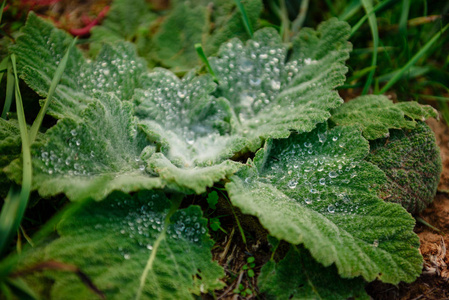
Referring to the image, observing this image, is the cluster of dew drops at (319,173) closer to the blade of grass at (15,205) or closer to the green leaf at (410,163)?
the green leaf at (410,163)

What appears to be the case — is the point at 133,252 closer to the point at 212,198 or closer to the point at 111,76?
the point at 212,198

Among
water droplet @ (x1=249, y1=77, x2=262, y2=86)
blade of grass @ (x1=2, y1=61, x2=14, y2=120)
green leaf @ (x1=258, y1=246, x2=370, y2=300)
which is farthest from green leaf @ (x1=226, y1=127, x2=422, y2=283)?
blade of grass @ (x1=2, y1=61, x2=14, y2=120)

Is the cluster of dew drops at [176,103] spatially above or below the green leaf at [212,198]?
above

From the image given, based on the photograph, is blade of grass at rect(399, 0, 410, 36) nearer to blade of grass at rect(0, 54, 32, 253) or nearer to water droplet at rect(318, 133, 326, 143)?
water droplet at rect(318, 133, 326, 143)

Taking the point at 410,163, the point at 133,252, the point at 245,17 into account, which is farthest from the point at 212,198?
the point at 245,17

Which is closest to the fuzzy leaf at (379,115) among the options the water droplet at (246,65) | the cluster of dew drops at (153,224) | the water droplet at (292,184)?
the water droplet at (292,184)

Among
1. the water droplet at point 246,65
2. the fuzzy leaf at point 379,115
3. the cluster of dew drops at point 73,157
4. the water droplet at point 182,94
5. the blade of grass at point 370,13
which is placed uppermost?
the blade of grass at point 370,13

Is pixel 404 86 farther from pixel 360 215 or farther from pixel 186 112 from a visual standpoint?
pixel 186 112

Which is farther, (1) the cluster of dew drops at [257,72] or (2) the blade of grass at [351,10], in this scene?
(2) the blade of grass at [351,10]

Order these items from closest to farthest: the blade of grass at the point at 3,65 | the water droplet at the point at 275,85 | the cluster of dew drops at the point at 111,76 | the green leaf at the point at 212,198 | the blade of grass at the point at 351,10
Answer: the green leaf at the point at 212,198 → the blade of grass at the point at 3,65 → the cluster of dew drops at the point at 111,76 → the water droplet at the point at 275,85 → the blade of grass at the point at 351,10
